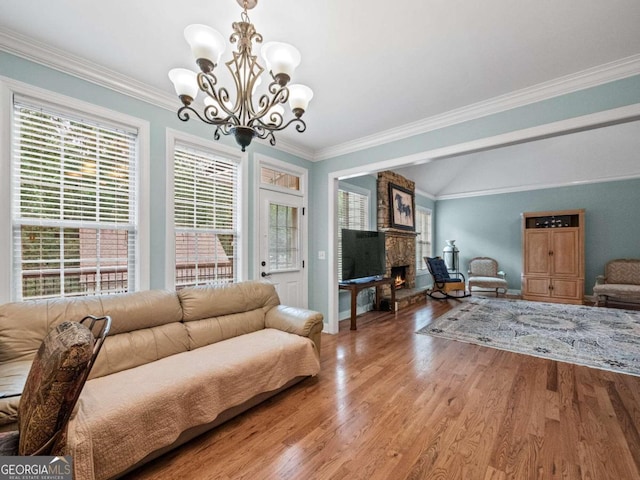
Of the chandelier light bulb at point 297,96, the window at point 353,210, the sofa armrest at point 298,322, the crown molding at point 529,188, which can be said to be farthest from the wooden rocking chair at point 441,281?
the chandelier light bulb at point 297,96

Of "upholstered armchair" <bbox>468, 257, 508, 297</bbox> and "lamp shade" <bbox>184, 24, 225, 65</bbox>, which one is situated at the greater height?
"lamp shade" <bbox>184, 24, 225, 65</bbox>

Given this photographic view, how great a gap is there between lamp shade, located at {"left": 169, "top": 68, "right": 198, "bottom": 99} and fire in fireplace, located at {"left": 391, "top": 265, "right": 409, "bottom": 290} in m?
5.21

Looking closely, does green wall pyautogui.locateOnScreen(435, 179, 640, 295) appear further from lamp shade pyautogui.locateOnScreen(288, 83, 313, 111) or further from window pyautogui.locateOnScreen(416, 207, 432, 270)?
lamp shade pyautogui.locateOnScreen(288, 83, 313, 111)

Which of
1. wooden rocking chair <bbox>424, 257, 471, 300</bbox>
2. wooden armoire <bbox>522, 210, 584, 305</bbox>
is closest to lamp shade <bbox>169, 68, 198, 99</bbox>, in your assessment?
wooden rocking chair <bbox>424, 257, 471, 300</bbox>

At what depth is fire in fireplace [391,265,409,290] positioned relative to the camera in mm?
6220

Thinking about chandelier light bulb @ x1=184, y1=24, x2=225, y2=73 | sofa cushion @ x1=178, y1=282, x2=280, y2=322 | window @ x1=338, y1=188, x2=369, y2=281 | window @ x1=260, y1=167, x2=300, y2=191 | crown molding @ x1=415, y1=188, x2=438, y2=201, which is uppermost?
crown molding @ x1=415, y1=188, x2=438, y2=201

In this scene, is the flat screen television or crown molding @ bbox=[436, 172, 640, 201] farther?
crown molding @ bbox=[436, 172, 640, 201]

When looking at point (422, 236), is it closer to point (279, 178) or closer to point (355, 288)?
point (355, 288)

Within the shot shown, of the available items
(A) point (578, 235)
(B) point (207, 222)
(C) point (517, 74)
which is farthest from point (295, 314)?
(A) point (578, 235)

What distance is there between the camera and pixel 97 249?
2.45 metres

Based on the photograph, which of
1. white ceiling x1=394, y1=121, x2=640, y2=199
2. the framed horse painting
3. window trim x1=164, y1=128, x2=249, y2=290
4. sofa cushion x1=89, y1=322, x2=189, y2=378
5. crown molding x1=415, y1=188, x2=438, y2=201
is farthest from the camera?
crown molding x1=415, y1=188, x2=438, y2=201

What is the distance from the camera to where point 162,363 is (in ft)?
6.69

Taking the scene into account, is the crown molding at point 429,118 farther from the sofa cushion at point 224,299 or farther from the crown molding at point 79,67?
the sofa cushion at point 224,299

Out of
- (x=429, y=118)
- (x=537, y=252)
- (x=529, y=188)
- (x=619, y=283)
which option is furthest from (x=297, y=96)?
(x=619, y=283)
